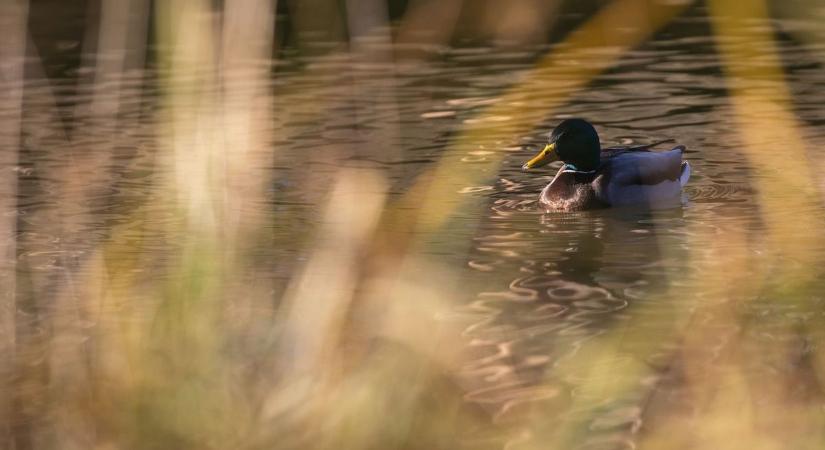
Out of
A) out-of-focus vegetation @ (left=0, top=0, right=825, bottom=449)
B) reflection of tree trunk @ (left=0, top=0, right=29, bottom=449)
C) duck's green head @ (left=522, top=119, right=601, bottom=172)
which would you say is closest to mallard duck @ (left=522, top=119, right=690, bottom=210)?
duck's green head @ (left=522, top=119, right=601, bottom=172)

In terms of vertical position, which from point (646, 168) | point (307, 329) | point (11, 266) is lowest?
point (11, 266)

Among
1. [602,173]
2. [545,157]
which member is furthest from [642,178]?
[545,157]

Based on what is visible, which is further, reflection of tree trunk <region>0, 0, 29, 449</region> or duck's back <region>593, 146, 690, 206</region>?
duck's back <region>593, 146, 690, 206</region>

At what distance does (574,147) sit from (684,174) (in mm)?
Answer: 680

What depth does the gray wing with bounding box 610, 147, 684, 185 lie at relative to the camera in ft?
31.4

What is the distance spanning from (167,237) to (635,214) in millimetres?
2711

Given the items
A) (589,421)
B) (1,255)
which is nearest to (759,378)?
(589,421)

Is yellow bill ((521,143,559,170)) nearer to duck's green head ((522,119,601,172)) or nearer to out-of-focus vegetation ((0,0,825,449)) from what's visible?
duck's green head ((522,119,601,172))

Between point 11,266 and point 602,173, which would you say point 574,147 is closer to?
point 602,173

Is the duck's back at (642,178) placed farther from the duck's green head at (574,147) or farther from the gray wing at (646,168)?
the duck's green head at (574,147)

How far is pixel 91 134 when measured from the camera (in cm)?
1162

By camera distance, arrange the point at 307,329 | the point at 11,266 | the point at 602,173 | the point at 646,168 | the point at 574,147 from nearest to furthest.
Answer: the point at 307,329
the point at 11,266
the point at 646,168
the point at 602,173
the point at 574,147

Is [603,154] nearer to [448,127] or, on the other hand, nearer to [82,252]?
[448,127]

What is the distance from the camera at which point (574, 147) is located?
32.6 feet
